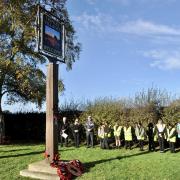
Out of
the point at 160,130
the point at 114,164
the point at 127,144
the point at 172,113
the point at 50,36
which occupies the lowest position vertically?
the point at 114,164

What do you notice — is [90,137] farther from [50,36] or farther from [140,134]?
[50,36]

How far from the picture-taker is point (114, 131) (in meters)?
21.3

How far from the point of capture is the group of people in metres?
19.2

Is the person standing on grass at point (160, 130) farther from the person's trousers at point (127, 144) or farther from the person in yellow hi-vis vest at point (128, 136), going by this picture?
the person's trousers at point (127, 144)

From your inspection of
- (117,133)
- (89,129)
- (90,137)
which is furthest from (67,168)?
(90,137)

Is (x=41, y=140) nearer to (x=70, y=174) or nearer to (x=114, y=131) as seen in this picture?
(x=114, y=131)

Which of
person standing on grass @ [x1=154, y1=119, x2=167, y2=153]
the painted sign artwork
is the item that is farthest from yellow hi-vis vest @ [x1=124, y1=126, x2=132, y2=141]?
the painted sign artwork

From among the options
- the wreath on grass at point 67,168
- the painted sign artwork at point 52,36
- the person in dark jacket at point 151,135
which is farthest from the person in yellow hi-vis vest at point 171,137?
the painted sign artwork at point 52,36

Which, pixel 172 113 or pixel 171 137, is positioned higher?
pixel 172 113

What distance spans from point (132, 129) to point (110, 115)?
2010 millimetres

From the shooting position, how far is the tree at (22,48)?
23547 millimetres

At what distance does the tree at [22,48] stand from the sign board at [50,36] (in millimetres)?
9174

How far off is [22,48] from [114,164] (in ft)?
40.9

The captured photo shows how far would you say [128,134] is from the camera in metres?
20.4
